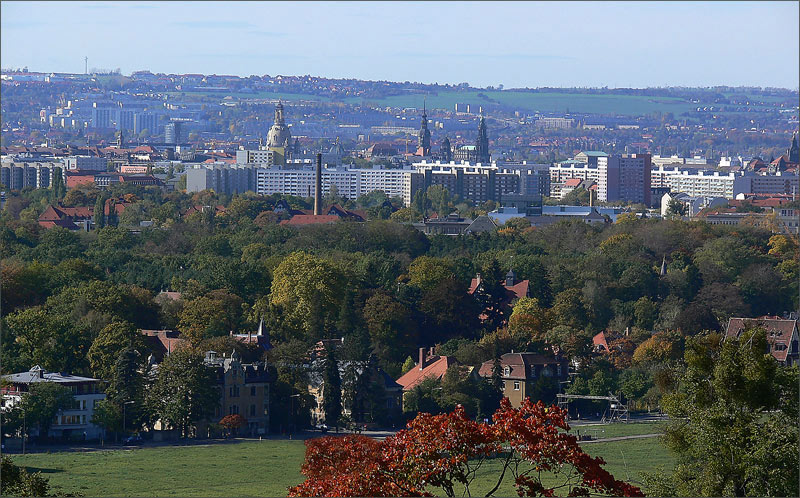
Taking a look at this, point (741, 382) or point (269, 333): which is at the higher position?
point (741, 382)

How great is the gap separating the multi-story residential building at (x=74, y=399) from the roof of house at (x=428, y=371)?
22.4 ft

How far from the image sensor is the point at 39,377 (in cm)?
3488

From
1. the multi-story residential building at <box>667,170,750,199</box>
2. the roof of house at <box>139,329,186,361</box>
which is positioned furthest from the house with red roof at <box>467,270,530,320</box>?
the multi-story residential building at <box>667,170,750,199</box>

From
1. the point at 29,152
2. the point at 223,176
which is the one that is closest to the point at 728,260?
the point at 223,176

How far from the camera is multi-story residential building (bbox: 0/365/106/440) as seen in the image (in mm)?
33719

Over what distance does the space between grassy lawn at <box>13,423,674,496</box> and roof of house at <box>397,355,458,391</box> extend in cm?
545

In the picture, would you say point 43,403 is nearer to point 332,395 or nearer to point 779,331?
point 332,395

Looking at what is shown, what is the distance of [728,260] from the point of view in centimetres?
5822

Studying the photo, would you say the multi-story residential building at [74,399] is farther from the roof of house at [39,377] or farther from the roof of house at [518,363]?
the roof of house at [518,363]

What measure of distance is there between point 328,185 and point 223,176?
989cm

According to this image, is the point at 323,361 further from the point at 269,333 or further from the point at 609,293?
the point at 609,293

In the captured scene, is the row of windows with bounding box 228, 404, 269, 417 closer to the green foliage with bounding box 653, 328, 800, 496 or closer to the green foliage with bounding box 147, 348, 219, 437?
the green foliage with bounding box 147, 348, 219, 437

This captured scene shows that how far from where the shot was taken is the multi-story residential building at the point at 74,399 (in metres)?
33.7

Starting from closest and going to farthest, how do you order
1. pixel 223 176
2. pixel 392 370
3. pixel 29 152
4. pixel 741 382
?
pixel 741 382 → pixel 392 370 → pixel 223 176 → pixel 29 152
